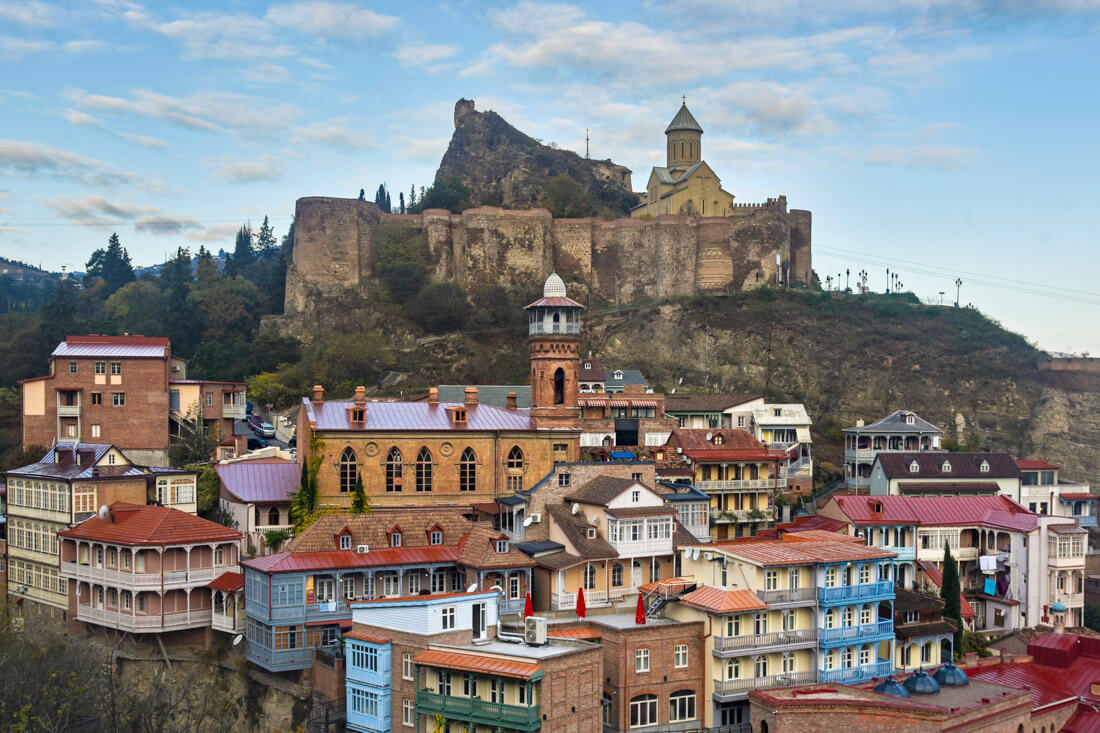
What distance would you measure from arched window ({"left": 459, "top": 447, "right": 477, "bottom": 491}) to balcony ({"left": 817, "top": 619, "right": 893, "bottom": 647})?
17.0 m

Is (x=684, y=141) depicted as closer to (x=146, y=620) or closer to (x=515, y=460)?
(x=515, y=460)

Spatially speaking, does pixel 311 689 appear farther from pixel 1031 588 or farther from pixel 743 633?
pixel 1031 588

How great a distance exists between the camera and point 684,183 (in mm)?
94312

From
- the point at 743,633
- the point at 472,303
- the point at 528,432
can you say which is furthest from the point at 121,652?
the point at 472,303

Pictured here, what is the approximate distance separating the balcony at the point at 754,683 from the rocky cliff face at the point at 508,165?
74639 mm

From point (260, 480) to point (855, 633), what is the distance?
24.9m

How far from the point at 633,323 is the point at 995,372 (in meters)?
27.0

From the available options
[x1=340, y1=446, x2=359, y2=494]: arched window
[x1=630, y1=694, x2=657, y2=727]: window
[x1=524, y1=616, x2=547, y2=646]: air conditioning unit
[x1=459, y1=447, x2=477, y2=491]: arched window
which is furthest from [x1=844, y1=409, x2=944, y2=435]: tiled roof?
[x1=524, y1=616, x2=547, y2=646]: air conditioning unit

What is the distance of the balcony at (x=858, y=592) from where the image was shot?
122 ft

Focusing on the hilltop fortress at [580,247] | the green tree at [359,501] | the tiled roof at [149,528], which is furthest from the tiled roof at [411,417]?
the hilltop fortress at [580,247]

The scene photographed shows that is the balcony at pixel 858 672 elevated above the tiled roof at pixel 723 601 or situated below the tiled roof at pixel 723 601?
below

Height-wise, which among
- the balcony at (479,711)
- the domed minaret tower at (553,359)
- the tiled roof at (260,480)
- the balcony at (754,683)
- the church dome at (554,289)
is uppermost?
the church dome at (554,289)

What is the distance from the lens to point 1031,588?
157ft

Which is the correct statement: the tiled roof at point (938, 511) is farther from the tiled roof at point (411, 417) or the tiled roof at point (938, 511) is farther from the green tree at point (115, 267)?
the green tree at point (115, 267)
